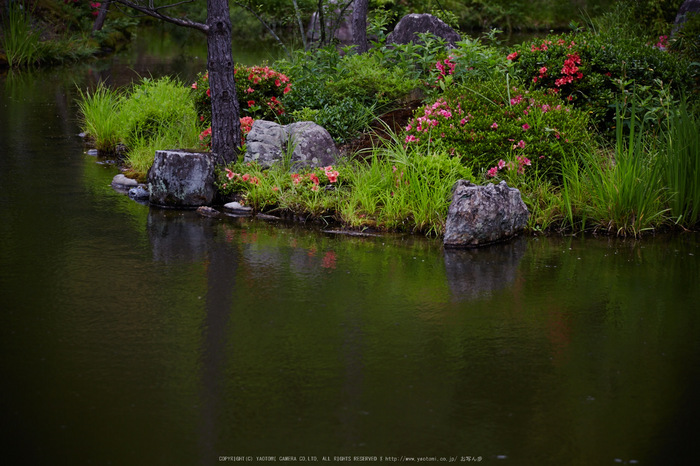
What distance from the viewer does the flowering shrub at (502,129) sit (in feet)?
24.6

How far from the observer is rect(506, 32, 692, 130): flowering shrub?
831cm

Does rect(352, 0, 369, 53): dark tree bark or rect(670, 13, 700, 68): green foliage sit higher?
rect(352, 0, 369, 53): dark tree bark

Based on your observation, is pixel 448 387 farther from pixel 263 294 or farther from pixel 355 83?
pixel 355 83

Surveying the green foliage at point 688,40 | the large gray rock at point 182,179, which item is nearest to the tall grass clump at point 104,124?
the large gray rock at point 182,179

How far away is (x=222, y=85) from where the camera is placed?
7855 mm

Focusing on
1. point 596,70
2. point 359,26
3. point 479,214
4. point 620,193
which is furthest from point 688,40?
point 479,214

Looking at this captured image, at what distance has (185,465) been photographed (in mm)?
3322

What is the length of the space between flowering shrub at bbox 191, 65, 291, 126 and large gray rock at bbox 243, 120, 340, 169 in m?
0.95

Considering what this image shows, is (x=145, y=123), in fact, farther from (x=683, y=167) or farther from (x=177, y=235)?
(x=683, y=167)

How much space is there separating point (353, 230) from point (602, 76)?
11.3 feet

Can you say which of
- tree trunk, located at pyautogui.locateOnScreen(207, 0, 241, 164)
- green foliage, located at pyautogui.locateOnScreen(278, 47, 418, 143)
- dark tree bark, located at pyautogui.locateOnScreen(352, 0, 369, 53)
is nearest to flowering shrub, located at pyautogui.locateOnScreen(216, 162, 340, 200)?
tree trunk, located at pyautogui.locateOnScreen(207, 0, 241, 164)

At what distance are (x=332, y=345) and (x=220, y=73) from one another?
4.21 metres

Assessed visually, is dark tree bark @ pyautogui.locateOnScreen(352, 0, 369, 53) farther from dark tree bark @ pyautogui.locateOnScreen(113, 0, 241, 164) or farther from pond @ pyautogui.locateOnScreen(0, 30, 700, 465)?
pond @ pyautogui.locateOnScreen(0, 30, 700, 465)

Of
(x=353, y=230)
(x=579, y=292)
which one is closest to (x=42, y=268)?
(x=353, y=230)
